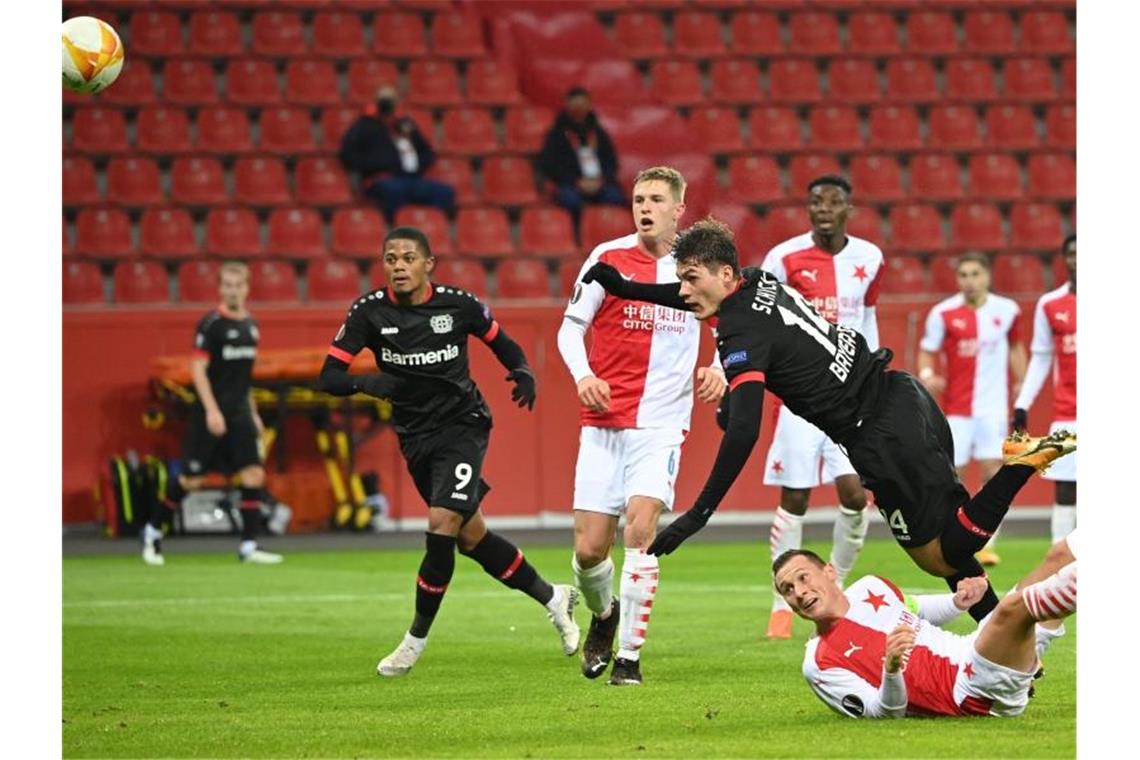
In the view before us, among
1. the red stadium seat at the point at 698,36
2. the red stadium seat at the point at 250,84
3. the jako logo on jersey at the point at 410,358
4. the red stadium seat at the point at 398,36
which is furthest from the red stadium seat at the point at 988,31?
the jako logo on jersey at the point at 410,358

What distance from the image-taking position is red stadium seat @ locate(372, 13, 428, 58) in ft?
65.6

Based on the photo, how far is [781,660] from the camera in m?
8.18

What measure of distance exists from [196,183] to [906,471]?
13159mm

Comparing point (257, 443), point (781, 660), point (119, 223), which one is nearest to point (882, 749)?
point (781, 660)

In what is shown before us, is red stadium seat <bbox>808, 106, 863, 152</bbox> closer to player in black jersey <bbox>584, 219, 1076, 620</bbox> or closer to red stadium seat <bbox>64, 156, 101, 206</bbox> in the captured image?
red stadium seat <bbox>64, 156, 101, 206</bbox>

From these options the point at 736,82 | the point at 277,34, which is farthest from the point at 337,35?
the point at 736,82

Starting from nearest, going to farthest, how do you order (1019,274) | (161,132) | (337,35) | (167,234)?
1. (167,234)
2. (1019,274)
3. (161,132)
4. (337,35)

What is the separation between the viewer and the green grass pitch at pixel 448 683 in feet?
19.3

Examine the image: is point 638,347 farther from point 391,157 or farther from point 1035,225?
point 1035,225

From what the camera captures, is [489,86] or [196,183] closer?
[196,183]

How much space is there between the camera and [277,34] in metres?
19.8

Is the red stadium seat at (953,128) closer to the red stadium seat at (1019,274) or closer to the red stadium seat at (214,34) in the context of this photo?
the red stadium seat at (1019,274)

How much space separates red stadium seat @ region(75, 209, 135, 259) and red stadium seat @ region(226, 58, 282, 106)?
210 cm

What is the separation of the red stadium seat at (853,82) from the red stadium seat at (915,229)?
1.65 metres
